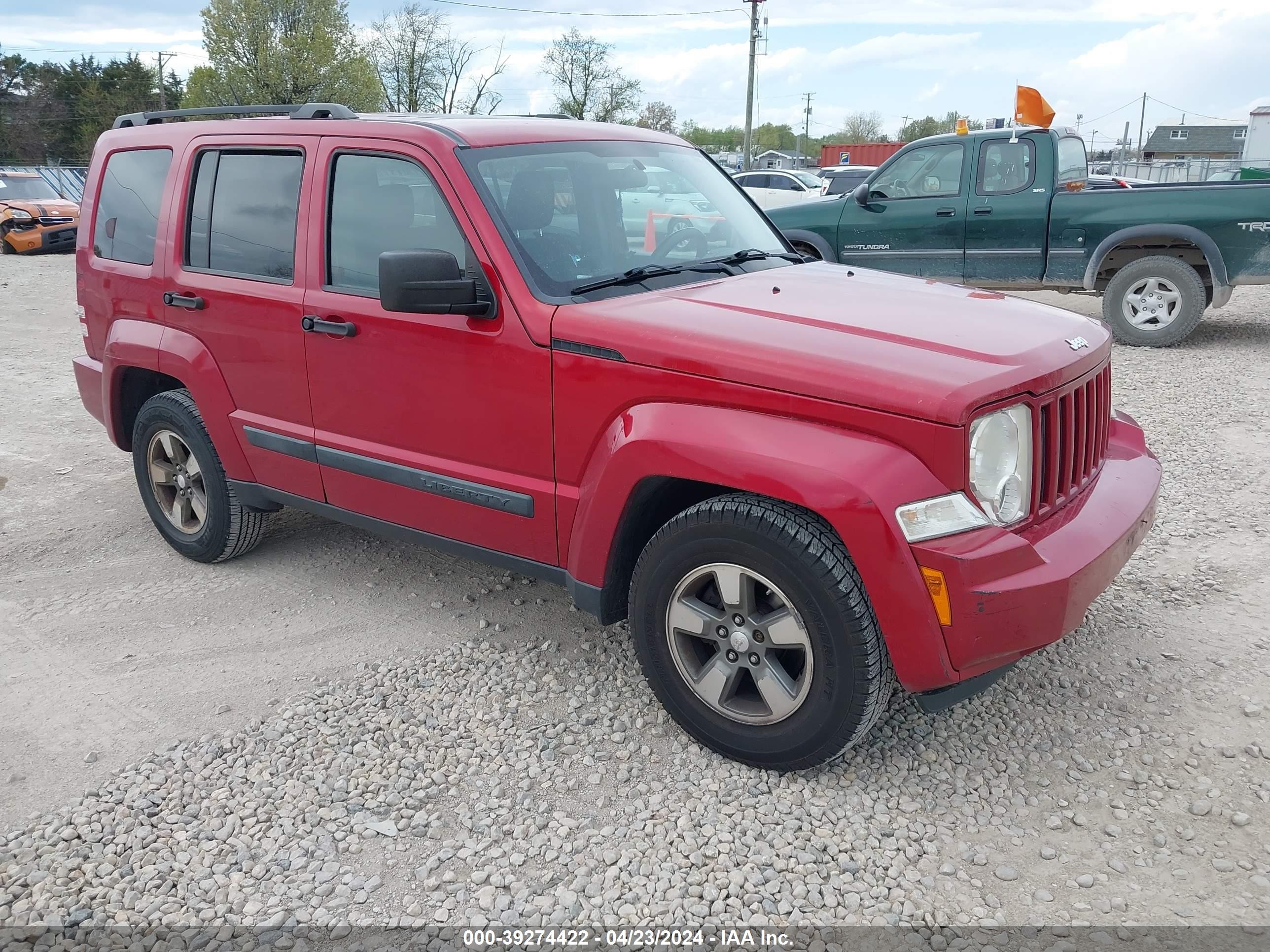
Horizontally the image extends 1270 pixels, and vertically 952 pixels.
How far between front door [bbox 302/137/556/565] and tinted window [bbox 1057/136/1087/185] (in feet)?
24.9

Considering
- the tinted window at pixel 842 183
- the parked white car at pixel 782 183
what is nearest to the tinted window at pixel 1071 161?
the tinted window at pixel 842 183

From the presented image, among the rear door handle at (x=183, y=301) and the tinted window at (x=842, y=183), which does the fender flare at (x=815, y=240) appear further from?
the tinted window at (x=842, y=183)

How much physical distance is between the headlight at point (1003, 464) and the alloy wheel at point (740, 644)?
24.5 inches

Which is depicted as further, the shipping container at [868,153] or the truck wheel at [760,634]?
the shipping container at [868,153]

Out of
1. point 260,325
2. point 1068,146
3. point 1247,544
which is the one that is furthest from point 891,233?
point 260,325

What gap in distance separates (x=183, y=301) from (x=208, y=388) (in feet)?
1.28

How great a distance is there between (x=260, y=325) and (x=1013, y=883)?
11.0ft

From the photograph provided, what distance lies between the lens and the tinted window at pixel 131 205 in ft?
15.0

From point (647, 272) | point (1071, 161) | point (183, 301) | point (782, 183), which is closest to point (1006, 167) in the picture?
point (1071, 161)

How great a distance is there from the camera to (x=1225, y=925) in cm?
246

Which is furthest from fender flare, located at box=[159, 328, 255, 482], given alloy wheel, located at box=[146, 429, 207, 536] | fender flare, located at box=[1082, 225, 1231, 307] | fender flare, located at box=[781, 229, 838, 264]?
fender flare, located at box=[1082, 225, 1231, 307]

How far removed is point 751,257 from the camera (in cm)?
405

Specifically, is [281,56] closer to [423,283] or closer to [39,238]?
[39,238]

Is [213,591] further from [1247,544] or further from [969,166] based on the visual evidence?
[969,166]
